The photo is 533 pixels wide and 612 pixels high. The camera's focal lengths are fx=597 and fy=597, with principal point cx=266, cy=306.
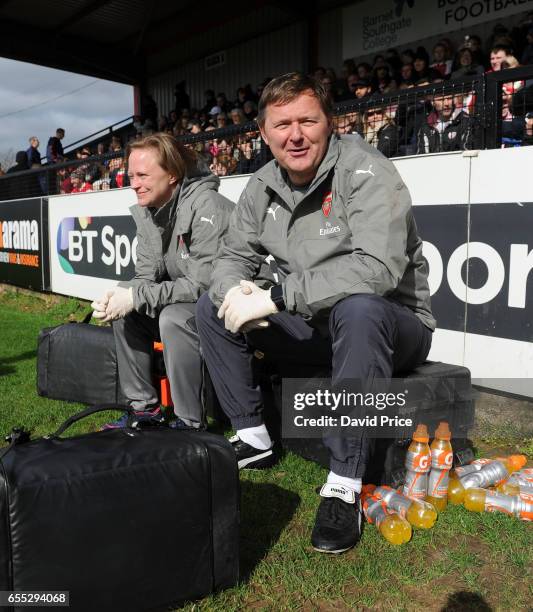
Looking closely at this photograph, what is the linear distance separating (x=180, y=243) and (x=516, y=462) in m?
1.97

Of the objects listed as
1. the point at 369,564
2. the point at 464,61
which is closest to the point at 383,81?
the point at 464,61

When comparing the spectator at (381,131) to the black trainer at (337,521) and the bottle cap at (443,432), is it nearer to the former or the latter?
the bottle cap at (443,432)

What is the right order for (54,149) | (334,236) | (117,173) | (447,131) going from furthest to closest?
1. (54,149)
2. (117,173)
3. (447,131)
4. (334,236)

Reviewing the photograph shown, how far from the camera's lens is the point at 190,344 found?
2.78 meters

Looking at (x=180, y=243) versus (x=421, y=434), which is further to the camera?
(x=180, y=243)

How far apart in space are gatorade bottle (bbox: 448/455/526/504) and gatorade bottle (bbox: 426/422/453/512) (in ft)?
0.19

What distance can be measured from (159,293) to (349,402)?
1.28 metres

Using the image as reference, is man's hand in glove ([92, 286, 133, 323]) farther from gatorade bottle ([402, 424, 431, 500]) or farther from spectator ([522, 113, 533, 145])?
spectator ([522, 113, 533, 145])

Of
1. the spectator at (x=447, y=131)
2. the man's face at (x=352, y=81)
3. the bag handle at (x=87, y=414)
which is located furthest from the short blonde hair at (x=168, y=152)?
the man's face at (x=352, y=81)

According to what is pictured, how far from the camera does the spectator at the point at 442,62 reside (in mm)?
7500

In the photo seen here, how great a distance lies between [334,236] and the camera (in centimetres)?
235

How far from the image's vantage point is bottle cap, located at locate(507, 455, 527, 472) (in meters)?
2.59

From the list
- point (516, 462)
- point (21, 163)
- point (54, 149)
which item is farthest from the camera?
point (54, 149)

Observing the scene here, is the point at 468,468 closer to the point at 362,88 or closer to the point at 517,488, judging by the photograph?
the point at 517,488
